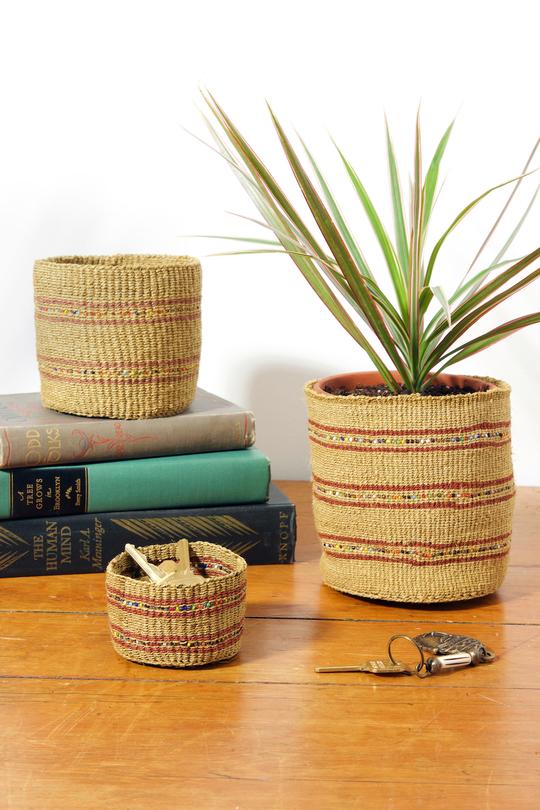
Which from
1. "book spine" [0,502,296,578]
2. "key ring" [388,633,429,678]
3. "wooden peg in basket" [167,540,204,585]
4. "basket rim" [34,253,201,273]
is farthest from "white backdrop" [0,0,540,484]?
"key ring" [388,633,429,678]

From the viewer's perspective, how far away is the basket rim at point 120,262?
1.07 meters

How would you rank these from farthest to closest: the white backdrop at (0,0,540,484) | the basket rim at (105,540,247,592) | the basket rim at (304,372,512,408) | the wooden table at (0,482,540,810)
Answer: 1. the white backdrop at (0,0,540,484)
2. the basket rim at (304,372,512,408)
3. the basket rim at (105,540,247,592)
4. the wooden table at (0,482,540,810)

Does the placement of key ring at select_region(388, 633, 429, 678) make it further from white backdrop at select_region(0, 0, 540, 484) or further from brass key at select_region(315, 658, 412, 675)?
white backdrop at select_region(0, 0, 540, 484)

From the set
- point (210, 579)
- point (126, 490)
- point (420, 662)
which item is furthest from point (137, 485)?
point (420, 662)

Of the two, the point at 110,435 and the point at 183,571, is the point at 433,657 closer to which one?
the point at 183,571

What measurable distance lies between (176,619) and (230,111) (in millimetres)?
787

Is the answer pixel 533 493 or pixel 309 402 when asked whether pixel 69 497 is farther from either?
pixel 533 493

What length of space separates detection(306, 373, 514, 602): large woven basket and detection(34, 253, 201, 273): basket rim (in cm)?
22

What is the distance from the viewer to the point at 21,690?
0.81 meters

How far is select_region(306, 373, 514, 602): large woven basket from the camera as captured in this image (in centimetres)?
96

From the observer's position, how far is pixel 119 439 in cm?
109

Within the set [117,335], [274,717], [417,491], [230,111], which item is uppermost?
[230,111]

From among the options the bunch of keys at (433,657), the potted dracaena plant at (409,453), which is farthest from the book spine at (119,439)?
the bunch of keys at (433,657)

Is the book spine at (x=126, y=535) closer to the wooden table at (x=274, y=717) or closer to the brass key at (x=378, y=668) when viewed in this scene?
the wooden table at (x=274, y=717)
